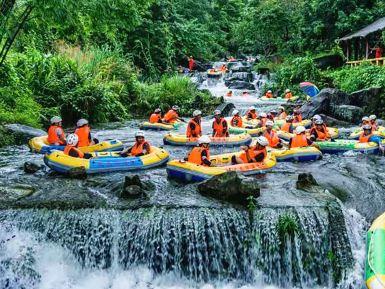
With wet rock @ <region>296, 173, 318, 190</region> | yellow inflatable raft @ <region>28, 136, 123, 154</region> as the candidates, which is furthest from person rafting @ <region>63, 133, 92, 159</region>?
wet rock @ <region>296, 173, 318, 190</region>

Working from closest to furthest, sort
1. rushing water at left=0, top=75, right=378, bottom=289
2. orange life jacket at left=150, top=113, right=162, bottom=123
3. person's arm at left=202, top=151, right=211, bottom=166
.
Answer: rushing water at left=0, top=75, right=378, bottom=289
person's arm at left=202, top=151, right=211, bottom=166
orange life jacket at left=150, top=113, right=162, bottom=123

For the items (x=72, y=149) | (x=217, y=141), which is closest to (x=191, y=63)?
(x=217, y=141)

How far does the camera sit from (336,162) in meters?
11.5

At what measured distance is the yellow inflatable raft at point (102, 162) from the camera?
30.9 feet

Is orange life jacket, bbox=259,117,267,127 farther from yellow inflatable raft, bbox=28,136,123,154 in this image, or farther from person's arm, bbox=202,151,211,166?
person's arm, bbox=202,151,211,166

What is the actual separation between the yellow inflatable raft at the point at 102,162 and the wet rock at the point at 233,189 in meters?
2.49

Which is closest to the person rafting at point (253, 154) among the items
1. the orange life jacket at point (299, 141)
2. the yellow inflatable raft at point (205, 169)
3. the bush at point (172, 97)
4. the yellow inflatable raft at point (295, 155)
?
the yellow inflatable raft at point (205, 169)

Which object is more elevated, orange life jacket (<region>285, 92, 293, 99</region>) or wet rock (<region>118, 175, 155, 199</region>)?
wet rock (<region>118, 175, 155, 199</region>)

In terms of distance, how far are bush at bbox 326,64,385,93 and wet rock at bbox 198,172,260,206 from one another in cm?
1320

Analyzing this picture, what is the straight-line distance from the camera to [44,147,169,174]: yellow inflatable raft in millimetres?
9406

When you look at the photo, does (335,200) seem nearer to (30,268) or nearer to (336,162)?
(336,162)

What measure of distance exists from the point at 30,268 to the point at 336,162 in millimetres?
7618

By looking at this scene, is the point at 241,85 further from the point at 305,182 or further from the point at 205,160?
the point at 305,182

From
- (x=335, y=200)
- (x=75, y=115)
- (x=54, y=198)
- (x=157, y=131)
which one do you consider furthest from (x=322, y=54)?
(x=54, y=198)
